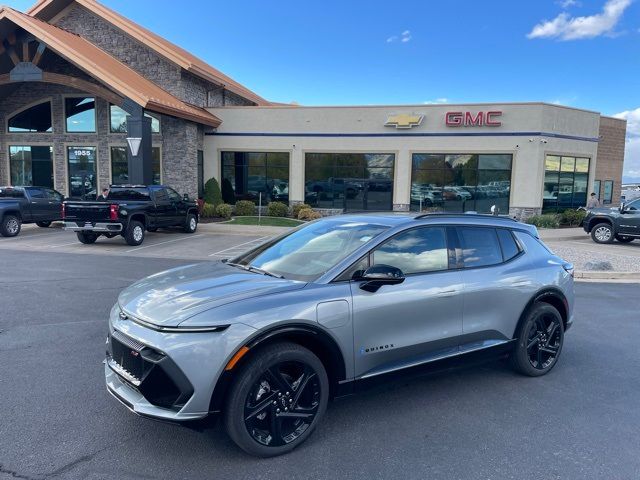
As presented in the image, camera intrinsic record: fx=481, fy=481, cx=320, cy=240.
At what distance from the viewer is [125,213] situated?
1416cm

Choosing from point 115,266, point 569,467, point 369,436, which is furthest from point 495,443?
point 115,266

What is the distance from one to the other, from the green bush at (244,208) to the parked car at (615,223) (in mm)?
14805

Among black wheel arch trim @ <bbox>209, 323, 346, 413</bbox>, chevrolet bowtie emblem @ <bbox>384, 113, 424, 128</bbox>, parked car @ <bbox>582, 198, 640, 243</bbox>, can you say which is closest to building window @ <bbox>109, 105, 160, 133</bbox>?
chevrolet bowtie emblem @ <bbox>384, 113, 424, 128</bbox>

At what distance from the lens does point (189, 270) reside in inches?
166

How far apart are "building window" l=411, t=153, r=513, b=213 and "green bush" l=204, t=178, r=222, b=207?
980cm

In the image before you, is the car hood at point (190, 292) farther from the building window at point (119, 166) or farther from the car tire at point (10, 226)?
the building window at point (119, 166)

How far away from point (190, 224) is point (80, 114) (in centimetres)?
1138

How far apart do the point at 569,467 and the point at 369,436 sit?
135cm

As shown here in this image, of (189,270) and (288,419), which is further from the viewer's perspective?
(189,270)

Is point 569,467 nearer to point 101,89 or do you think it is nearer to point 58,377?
point 58,377

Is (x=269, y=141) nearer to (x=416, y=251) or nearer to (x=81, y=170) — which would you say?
(x=81, y=170)

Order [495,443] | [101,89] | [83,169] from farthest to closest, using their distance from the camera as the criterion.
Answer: [83,169] → [101,89] → [495,443]

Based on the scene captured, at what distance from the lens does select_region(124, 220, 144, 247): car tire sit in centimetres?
1424

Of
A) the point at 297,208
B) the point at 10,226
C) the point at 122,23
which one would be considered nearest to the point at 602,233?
the point at 297,208
